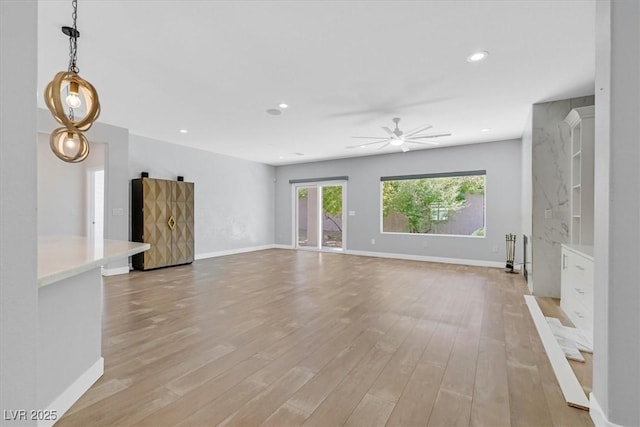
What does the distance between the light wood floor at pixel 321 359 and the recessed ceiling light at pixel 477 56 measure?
266 centimetres

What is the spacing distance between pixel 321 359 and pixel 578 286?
9.22 ft

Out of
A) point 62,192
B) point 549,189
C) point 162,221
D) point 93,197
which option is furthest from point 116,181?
point 549,189

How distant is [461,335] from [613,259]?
1.55m

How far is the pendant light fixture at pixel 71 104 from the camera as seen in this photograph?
198 centimetres

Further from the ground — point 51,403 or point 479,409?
point 51,403

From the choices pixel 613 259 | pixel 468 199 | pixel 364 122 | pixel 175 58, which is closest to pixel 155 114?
pixel 175 58

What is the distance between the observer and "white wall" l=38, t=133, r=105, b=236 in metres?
5.98

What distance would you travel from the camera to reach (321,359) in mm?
2273

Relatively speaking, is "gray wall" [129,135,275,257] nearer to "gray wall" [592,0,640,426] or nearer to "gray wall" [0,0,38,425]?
"gray wall" [0,0,38,425]

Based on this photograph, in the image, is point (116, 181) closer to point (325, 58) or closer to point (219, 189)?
point (219, 189)

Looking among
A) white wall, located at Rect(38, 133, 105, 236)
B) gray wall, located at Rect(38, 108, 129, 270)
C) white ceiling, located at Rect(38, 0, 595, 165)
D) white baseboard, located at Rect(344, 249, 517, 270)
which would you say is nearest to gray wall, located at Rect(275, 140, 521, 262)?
white baseboard, located at Rect(344, 249, 517, 270)

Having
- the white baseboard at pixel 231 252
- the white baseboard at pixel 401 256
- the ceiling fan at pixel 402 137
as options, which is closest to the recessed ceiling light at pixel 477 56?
the ceiling fan at pixel 402 137

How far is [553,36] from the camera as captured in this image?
8.20ft

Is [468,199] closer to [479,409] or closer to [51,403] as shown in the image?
[479,409]
